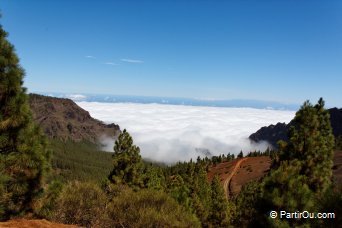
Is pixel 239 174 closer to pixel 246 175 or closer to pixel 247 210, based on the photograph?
pixel 246 175

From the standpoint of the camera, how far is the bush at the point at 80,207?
964 inches

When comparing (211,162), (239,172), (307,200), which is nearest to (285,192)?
(307,200)

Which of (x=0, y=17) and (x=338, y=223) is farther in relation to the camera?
(x=0, y=17)

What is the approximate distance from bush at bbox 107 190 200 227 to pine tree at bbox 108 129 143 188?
1363cm

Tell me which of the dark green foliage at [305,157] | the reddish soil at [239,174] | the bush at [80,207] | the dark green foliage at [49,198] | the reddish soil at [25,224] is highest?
the dark green foliage at [305,157]

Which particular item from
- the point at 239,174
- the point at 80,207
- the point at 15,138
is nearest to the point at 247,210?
the point at 80,207

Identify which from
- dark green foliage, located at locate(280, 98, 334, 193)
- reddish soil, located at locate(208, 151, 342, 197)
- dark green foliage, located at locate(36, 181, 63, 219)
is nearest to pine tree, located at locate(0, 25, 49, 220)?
dark green foliage, located at locate(36, 181, 63, 219)

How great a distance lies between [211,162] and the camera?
166m

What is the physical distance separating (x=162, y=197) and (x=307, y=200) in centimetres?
1403

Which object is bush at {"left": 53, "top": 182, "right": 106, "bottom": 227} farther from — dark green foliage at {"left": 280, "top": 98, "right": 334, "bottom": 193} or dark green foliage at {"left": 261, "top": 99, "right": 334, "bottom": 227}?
dark green foliage at {"left": 280, "top": 98, "right": 334, "bottom": 193}

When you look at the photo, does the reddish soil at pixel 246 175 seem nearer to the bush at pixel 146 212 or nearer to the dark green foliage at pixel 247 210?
the dark green foliage at pixel 247 210

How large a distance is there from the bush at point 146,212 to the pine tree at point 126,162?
44.7 ft

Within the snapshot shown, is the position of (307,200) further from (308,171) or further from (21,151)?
(21,151)

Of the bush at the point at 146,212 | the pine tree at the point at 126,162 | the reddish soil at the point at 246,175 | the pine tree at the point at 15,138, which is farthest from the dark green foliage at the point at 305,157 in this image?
the reddish soil at the point at 246,175
